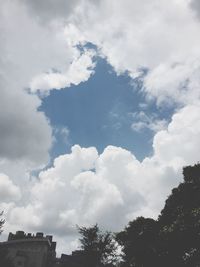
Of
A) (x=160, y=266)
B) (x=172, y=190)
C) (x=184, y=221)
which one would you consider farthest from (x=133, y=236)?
(x=184, y=221)

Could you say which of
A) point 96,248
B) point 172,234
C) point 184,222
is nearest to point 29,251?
point 96,248

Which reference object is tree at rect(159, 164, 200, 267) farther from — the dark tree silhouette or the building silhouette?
Answer: the building silhouette

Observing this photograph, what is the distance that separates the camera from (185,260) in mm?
33156

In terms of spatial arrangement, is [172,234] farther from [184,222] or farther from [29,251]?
[29,251]

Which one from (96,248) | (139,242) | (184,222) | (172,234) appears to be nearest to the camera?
(184,222)

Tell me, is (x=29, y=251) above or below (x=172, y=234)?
above

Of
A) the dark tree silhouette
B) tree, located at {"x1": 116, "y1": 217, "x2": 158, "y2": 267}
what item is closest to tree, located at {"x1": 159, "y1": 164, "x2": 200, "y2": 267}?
the dark tree silhouette

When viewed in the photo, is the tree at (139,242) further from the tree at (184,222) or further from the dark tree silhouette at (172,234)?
the tree at (184,222)

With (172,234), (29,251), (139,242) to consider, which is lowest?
(172,234)

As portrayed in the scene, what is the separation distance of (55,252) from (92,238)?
56.6ft

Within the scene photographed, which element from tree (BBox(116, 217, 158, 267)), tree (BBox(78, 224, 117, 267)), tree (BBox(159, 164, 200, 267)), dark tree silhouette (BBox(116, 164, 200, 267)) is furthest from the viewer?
tree (BBox(78, 224, 117, 267))

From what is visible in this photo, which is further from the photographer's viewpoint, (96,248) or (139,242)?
(96,248)

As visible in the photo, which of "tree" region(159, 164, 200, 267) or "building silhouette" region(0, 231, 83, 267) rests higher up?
"building silhouette" region(0, 231, 83, 267)

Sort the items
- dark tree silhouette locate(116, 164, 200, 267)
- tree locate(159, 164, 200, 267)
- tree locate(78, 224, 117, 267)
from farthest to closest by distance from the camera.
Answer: tree locate(78, 224, 117, 267) < dark tree silhouette locate(116, 164, 200, 267) < tree locate(159, 164, 200, 267)
